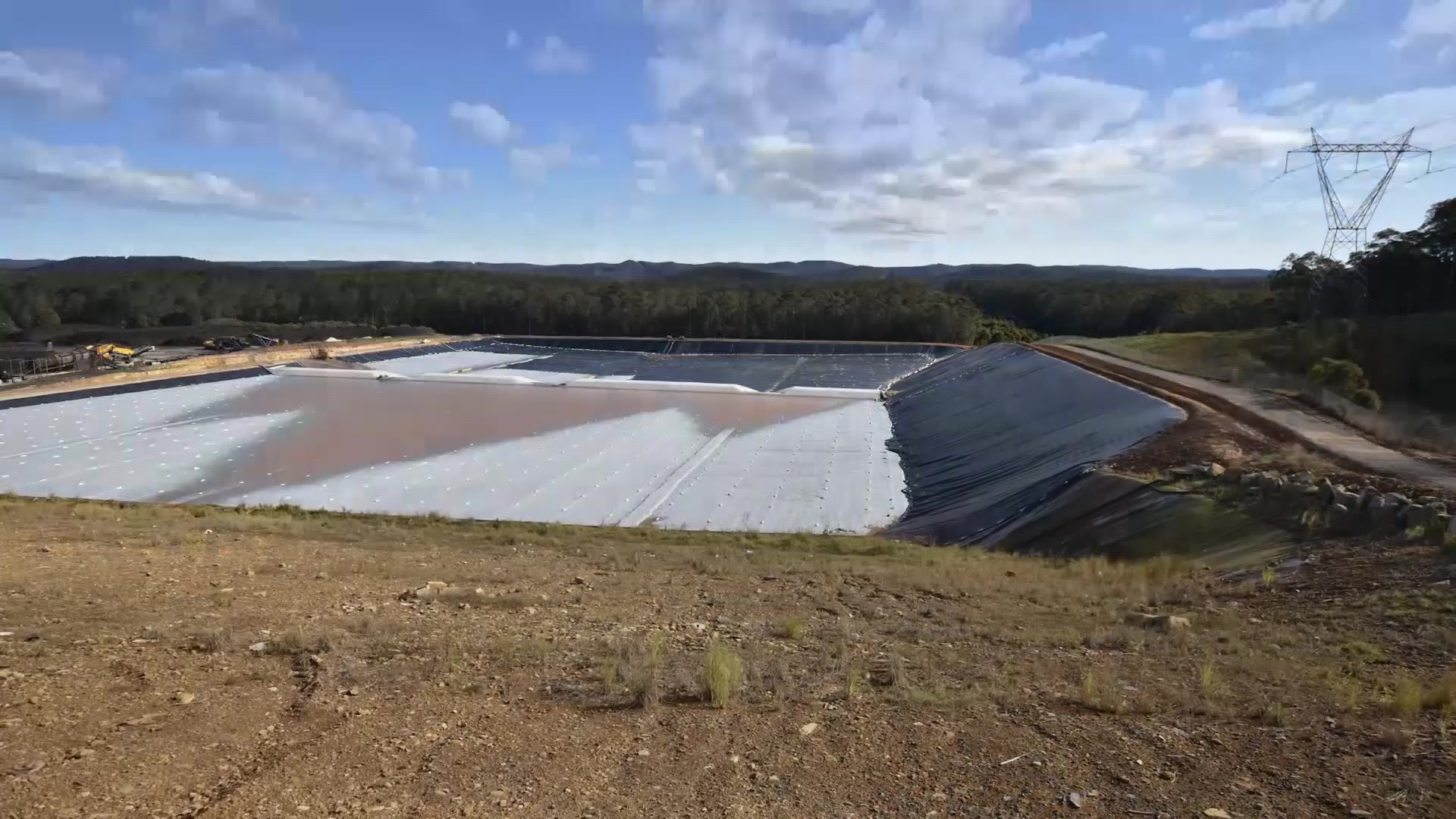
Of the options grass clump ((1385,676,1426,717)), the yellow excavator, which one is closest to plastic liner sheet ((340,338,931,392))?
the yellow excavator

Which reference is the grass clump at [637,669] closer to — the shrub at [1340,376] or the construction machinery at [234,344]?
the shrub at [1340,376]

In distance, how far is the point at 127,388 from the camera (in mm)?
25141

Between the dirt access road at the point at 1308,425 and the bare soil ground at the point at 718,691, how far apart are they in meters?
3.52

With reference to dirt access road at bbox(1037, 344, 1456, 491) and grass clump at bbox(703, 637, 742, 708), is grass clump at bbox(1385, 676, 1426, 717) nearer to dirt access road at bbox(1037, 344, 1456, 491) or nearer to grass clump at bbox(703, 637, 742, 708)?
grass clump at bbox(703, 637, 742, 708)

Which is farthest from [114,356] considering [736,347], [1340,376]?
[1340,376]

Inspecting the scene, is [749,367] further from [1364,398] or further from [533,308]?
[533,308]

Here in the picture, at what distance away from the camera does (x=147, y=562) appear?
782 centimetres

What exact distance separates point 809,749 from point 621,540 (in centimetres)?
686

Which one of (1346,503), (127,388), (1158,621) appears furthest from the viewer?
(127,388)

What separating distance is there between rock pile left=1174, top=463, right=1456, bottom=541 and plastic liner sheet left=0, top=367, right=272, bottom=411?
87.7ft

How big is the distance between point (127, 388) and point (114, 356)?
341 inches

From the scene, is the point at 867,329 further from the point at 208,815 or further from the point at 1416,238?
the point at 208,815

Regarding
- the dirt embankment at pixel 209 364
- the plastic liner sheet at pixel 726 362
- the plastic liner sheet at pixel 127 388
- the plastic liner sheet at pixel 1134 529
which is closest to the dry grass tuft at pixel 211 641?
the plastic liner sheet at pixel 1134 529

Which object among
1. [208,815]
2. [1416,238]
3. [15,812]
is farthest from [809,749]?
[1416,238]
